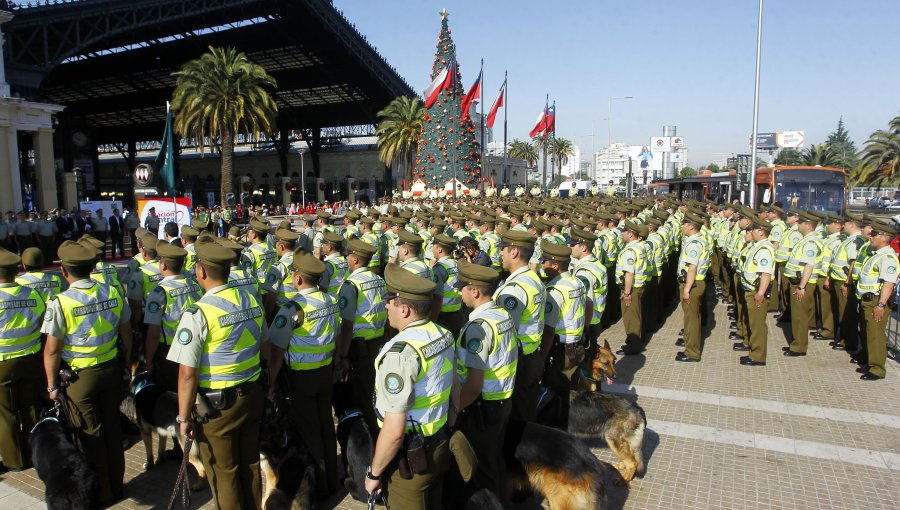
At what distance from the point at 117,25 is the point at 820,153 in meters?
61.7

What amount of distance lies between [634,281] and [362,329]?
192 inches

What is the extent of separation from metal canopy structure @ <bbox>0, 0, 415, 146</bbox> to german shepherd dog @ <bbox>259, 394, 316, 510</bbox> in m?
29.1

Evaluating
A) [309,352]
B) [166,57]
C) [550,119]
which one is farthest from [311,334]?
[166,57]

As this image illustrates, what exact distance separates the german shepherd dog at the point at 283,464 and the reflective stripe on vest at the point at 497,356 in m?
1.56

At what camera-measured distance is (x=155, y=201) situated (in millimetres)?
16672

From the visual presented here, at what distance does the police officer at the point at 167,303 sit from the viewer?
5.00 metres

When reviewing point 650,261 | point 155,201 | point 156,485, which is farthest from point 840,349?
point 155,201

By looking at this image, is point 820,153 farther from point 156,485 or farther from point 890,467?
point 156,485

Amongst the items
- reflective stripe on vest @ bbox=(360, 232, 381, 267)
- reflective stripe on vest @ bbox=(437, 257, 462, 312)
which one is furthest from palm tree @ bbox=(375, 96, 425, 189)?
reflective stripe on vest @ bbox=(437, 257, 462, 312)

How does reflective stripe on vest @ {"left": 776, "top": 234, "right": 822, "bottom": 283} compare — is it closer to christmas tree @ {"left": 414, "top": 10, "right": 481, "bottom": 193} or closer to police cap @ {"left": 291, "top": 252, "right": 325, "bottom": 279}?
police cap @ {"left": 291, "top": 252, "right": 325, "bottom": 279}

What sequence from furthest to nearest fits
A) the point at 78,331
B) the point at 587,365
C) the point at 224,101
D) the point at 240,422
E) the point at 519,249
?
the point at 224,101, the point at 587,365, the point at 519,249, the point at 78,331, the point at 240,422

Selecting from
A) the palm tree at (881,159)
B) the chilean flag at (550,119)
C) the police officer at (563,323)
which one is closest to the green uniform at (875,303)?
the police officer at (563,323)

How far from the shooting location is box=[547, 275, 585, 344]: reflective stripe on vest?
17.6 feet

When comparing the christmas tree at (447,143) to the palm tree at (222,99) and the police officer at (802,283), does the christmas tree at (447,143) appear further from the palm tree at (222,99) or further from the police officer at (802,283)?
the police officer at (802,283)
